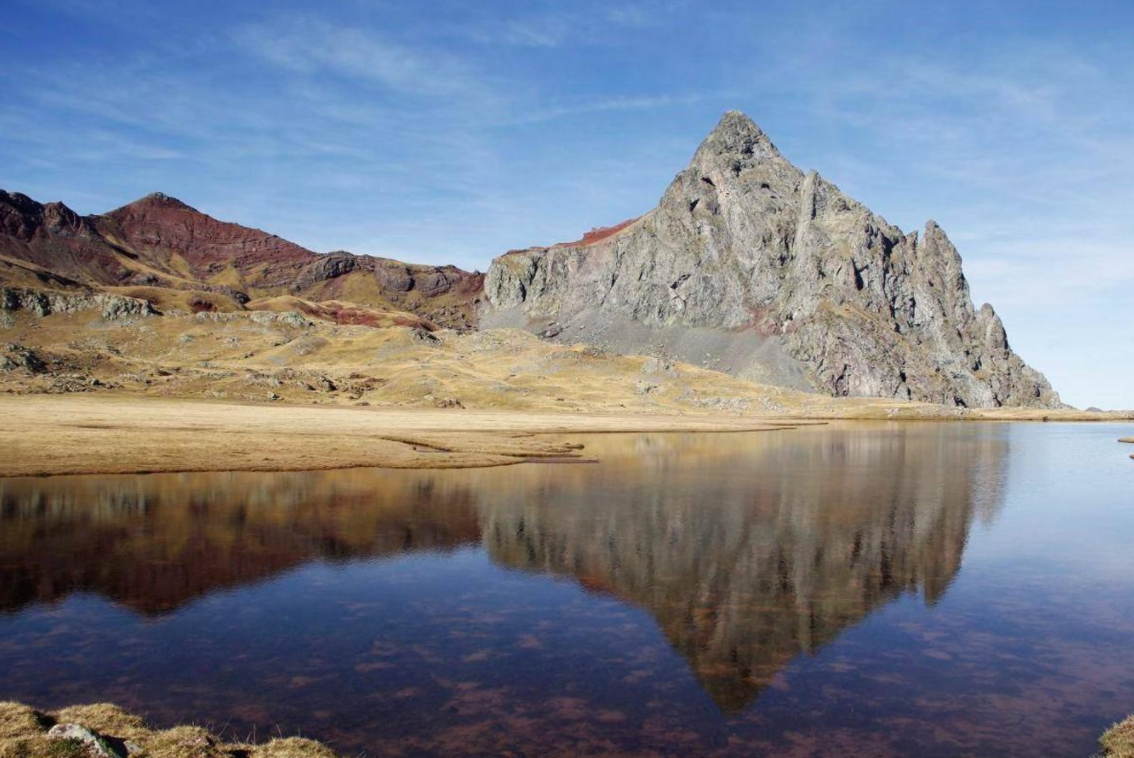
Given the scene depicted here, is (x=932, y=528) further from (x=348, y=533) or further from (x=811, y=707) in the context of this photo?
(x=348, y=533)

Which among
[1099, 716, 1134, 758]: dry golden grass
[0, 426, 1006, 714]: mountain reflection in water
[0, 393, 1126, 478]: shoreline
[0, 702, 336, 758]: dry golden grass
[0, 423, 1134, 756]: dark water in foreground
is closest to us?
[0, 702, 336, 758]: dry golden grass

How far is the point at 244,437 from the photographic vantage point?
88.4 m

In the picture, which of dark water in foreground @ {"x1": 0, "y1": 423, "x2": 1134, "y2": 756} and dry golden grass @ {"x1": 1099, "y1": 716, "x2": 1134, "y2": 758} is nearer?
dry golden grass @ {"x1": 1099, "y1": 716, "x2": 1134, "y2": 758}

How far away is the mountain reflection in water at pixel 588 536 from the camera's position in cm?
2819

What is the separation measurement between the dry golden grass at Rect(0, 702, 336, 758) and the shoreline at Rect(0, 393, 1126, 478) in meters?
50.5

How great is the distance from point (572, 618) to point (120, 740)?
15.9 metres

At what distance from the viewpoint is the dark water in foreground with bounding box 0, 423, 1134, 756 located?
18.9m

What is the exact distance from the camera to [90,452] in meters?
68.0

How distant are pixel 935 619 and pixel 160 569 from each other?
3296 cm

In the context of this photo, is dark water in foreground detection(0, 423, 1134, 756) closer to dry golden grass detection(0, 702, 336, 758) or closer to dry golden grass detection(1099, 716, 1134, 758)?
dry golden grass detection(1099, 716, 1134, 758)

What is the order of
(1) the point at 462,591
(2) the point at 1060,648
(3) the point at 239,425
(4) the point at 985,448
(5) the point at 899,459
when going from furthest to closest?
(4) the point at 985,448
(3) the point at 239,425
(5) the point at 899,459
(1) the point at 462,591
(2) the point at 1060,648

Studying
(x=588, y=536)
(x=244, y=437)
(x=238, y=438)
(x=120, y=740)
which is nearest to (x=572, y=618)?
(x=588, y=536)

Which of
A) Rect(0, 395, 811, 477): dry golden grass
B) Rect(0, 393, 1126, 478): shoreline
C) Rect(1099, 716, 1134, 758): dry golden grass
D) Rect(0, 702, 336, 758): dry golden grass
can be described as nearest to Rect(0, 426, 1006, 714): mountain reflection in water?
Rect(0, 395, 811, 477): dry golden grass

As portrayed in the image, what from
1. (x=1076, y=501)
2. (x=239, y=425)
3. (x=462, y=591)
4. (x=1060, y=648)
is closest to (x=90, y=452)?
(x=239, y=425)
